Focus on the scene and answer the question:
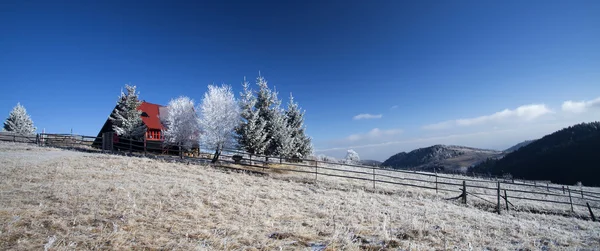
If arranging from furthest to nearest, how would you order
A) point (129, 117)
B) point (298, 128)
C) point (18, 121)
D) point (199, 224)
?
point (18, 121) < point (298, 128) < point (129, 117) < point (199, 224)

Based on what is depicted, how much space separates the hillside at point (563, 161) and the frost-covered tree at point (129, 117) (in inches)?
4622

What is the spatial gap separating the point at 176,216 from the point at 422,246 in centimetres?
680

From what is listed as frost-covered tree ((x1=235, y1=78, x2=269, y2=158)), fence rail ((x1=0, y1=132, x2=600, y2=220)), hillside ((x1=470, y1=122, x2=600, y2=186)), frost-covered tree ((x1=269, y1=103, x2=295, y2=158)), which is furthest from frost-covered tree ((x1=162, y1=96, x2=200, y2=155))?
hillside ((x1=470, y1=122, x2=600, y2=186))

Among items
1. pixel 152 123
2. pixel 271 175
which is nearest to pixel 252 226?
pixel 271 175

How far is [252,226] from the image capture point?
6.47 metres

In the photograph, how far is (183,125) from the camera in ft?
80.2

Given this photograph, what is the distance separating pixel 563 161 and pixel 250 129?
122465 mm

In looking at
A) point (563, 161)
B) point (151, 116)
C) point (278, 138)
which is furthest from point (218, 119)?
point (563, 161)

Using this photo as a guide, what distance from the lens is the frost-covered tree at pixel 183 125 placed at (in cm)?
2384

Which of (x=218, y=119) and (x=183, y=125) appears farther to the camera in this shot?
(x=183, y=125)

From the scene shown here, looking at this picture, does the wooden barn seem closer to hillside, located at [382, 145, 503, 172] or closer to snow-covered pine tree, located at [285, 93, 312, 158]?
snow-covered pine tree, located at [285, 93, 312, 158]

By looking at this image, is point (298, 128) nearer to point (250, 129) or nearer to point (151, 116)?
point (250, 129)

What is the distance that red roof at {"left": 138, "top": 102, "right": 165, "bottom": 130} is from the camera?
31.5 meters

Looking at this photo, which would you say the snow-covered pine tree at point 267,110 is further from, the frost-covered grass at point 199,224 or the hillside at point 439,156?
the hillside at point 439,156
